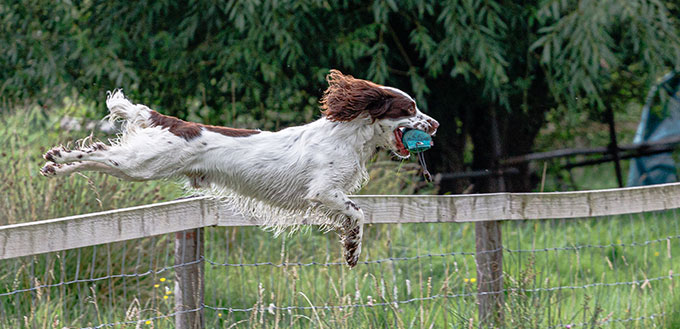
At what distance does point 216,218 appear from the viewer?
3326 mm

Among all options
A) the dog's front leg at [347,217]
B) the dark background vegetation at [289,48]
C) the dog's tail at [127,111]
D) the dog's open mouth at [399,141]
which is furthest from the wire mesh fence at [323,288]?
the dark background vegetation at [289,48]

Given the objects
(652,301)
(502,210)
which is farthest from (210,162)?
(652,301)

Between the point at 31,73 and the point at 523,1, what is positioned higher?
the point at 523,1

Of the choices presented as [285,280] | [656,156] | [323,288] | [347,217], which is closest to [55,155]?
[347,217]

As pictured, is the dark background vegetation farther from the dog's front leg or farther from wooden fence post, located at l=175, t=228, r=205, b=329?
the dog's front leg

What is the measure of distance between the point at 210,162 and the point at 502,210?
2.02 metres

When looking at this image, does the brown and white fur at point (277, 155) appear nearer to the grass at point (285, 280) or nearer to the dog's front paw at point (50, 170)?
the dog's front paw at point (50, 170)

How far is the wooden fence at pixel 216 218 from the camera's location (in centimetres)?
282

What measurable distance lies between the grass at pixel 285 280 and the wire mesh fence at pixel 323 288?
1 cm

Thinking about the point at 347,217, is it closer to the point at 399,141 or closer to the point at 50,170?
the point at 399,141

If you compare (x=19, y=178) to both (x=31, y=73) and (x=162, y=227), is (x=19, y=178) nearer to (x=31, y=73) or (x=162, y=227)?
(x=31, y=73)

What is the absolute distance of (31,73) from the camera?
7.26 m

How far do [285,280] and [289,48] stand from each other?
112 inches

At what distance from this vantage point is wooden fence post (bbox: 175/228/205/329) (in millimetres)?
3295
